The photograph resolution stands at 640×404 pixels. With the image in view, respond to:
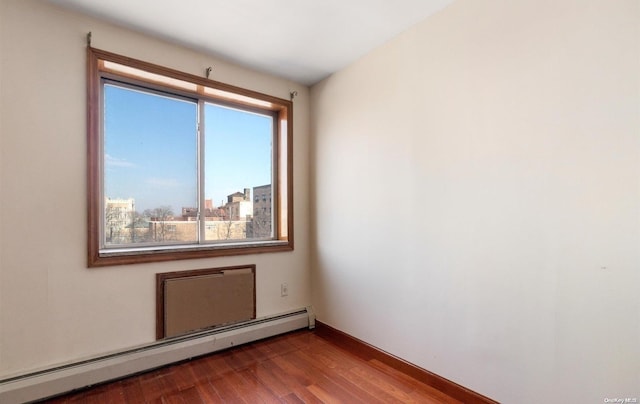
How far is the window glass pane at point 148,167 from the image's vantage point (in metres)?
2.29

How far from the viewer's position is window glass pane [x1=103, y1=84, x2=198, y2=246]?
2.29 meters

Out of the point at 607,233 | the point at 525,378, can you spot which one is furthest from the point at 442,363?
the point at 607,233

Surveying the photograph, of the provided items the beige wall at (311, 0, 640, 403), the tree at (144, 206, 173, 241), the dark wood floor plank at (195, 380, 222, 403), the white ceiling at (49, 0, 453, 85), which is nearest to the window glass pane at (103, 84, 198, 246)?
the tree at (144, 206, 173, 241)

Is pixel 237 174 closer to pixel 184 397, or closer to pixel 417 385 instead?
pixel 184 397

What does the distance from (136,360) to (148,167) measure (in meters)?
1.44

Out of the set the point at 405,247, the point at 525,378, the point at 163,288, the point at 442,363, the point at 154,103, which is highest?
the point at 154,103

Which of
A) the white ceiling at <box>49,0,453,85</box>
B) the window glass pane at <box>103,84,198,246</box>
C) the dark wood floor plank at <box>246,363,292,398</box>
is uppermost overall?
the white ceiling at <box>49,0,453,85</box>

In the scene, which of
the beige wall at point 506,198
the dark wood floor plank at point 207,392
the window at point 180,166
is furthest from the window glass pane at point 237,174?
the dark wood floor plank at point 207,392

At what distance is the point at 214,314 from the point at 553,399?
223 centimetres

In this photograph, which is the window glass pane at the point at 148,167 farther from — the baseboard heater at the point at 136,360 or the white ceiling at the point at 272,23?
the baseboard heater at the point at 136,360

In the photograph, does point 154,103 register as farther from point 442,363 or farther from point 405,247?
point 442,363

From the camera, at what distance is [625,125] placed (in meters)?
1.27

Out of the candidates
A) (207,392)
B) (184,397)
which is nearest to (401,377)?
(207,392)

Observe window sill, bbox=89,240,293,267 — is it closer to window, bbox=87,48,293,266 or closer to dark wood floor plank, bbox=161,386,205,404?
window, bbox=87,48,293,266
